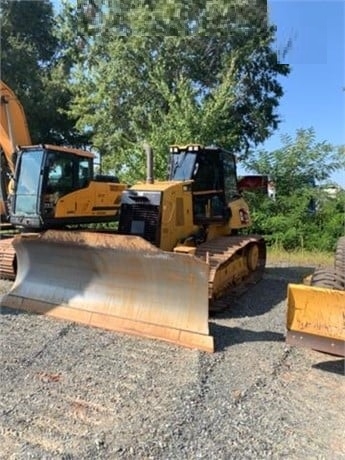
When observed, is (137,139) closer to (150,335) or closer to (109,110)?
(109,110)

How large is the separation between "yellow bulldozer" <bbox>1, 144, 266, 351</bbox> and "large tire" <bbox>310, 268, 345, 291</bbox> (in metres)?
1.04

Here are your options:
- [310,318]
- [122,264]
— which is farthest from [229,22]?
[310,318]

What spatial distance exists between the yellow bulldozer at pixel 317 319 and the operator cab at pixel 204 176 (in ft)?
10.4

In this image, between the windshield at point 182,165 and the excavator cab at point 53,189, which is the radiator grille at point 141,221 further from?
the excavator cab at point 53,189

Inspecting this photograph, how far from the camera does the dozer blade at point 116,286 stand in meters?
4.66

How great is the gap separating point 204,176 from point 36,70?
641 inches

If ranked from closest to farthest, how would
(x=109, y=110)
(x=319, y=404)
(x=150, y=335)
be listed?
(x=319, y=404) → (x=150, y=335) → (x=109, y=110)

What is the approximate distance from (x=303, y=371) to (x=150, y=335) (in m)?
1.49

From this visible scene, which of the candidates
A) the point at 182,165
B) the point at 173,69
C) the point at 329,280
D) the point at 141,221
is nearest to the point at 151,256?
the point at 141,221

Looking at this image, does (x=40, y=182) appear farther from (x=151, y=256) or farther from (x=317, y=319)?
(x=317, y=319)

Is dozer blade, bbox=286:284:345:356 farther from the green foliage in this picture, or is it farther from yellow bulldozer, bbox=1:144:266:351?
the green foliage

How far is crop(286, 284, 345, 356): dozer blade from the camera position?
12.1 ft

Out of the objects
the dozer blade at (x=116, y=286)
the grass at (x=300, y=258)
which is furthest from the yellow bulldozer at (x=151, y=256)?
the grass at (x=300, y=258)

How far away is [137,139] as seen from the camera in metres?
15.5
